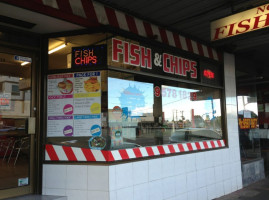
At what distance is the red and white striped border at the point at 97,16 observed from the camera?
351 cm

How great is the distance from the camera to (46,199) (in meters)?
3.82

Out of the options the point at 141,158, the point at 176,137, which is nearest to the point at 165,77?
the point at 176,137

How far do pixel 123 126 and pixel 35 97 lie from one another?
157 cm

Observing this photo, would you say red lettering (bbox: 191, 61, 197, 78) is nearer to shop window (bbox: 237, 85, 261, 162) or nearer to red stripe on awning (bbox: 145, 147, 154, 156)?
shop window (bbox: 237, 85, 261, 162)

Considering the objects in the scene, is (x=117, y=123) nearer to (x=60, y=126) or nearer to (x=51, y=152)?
(x=60, y=126)

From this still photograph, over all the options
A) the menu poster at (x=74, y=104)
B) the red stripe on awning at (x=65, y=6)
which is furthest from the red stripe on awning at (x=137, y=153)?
the red stripe on awning at (x=65, y=6)

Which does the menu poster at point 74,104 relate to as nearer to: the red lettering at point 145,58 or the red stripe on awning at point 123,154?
the red stripe on awning at point 123,154

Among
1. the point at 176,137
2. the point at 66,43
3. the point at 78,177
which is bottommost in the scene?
the point at 78,177

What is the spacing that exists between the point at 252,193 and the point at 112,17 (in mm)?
4936

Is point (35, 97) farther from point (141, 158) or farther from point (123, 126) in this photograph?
point (141, 158)

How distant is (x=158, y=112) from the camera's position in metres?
4.98

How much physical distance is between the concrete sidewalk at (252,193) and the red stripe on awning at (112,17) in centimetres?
423

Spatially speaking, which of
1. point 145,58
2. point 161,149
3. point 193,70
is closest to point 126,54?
point 145,58

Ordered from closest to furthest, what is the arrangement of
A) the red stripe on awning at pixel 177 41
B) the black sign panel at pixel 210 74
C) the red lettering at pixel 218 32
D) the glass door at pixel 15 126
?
the glass door at pixel 15 126
the red lettering at pixel 218 32
the red stripe on awning at pixel 177 41
the black sign panel at pixel 210 74
